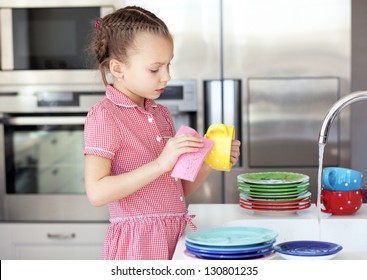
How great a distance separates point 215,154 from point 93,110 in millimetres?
336

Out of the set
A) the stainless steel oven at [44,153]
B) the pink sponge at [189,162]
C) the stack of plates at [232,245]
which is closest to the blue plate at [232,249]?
the stack of plates at [232,245]

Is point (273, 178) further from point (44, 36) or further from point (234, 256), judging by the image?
point (44, 36)

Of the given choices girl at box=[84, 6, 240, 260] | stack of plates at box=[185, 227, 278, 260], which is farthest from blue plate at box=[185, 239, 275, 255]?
girl at box=[84, 6, 240, 260]

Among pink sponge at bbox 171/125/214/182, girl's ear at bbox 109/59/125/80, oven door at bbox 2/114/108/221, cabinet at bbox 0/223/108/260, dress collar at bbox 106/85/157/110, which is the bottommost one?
cabinet at bbox 0/223/108/260

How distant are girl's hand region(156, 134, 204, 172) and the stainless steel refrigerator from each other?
1611 mm

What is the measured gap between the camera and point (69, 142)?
3.18 meters

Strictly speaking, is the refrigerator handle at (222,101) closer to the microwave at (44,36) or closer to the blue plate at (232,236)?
the microwave at (44,36)

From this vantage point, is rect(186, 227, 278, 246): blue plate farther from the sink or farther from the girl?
the sink

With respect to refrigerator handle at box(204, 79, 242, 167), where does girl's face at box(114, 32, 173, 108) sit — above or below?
above

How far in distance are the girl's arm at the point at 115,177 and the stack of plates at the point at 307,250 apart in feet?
0.95

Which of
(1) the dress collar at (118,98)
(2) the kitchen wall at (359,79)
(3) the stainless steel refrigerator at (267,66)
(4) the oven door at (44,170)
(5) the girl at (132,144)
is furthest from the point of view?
(2) the kitchen wall at (359,79)

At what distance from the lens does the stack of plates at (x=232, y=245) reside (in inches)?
52.4

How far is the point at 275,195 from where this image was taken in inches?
73.2

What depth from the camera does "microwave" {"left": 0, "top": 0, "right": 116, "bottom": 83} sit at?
3.12 m
